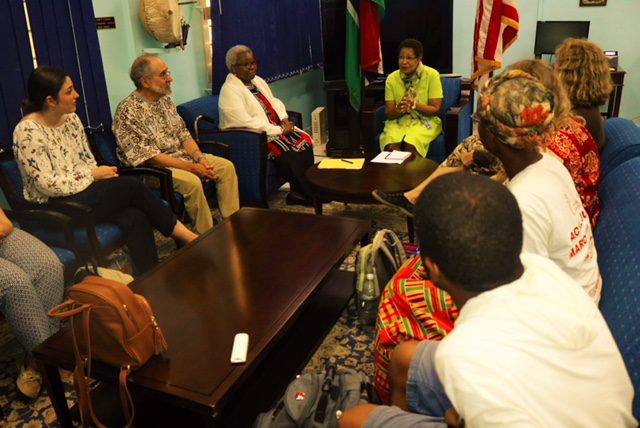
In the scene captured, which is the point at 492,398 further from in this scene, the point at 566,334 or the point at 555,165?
the point at 555,165

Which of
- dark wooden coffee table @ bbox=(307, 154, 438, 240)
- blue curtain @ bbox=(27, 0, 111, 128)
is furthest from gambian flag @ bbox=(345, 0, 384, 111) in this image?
blue curtain @ bbox=(27, 0, 111, 128)

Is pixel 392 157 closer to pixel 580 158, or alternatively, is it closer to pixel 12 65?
pixel 580 158

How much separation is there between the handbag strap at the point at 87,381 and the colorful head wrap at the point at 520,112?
131 cm

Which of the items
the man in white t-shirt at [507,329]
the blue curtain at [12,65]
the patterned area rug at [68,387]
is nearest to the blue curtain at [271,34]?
the blue curtain at [12,65]

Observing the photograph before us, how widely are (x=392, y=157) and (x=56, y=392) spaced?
2.37m

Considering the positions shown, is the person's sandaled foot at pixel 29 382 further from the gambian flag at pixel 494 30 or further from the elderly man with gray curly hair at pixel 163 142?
the gambian flag at pixel 494 30

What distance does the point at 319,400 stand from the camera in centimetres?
166

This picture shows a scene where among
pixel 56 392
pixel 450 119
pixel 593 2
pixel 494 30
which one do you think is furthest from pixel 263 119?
pixel 593 2

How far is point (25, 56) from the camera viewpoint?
2916 mm

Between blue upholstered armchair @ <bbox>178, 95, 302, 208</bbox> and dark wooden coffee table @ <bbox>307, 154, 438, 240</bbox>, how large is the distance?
0.43 metres

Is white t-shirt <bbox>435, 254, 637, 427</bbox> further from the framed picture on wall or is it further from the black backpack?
the framed picture on wall

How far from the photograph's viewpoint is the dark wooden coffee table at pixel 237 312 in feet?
5.54

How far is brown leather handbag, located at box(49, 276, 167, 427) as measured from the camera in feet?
5.41

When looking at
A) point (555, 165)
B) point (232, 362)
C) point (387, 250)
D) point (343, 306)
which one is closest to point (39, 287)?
point (232, 362)
